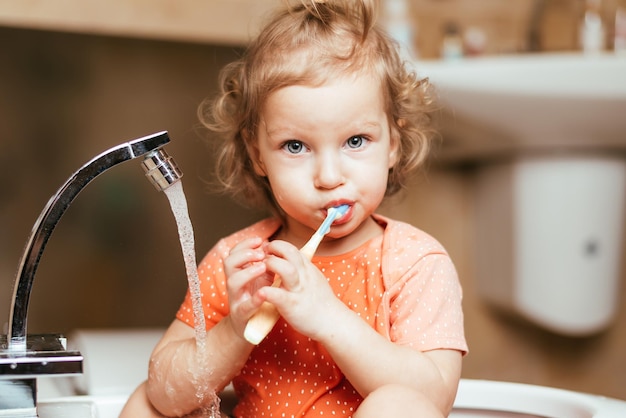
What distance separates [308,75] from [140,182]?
1.15m

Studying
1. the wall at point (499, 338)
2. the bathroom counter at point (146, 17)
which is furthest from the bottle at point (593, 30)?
the bathroom counter at point (146, 17)

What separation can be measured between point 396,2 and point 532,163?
40 cm

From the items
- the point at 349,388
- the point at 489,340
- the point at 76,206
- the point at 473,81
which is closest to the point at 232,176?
the point at 349,388

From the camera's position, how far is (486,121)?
4.90 feet

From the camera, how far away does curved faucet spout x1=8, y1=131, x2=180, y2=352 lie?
770 mm

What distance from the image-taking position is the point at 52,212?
2.56 ft

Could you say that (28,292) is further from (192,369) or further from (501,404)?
(501,404)

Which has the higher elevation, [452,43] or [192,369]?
[452,43]

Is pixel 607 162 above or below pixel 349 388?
above

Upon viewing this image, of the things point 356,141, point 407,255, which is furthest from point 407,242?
point 356,141

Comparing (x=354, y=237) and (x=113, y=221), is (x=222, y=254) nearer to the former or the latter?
(x=354, y=237)

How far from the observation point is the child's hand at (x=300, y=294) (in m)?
0.75

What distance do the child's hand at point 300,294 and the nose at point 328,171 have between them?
83 millimetres

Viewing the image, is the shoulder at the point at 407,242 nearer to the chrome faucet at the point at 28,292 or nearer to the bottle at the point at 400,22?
the chrome faucet at the point at 28,292
